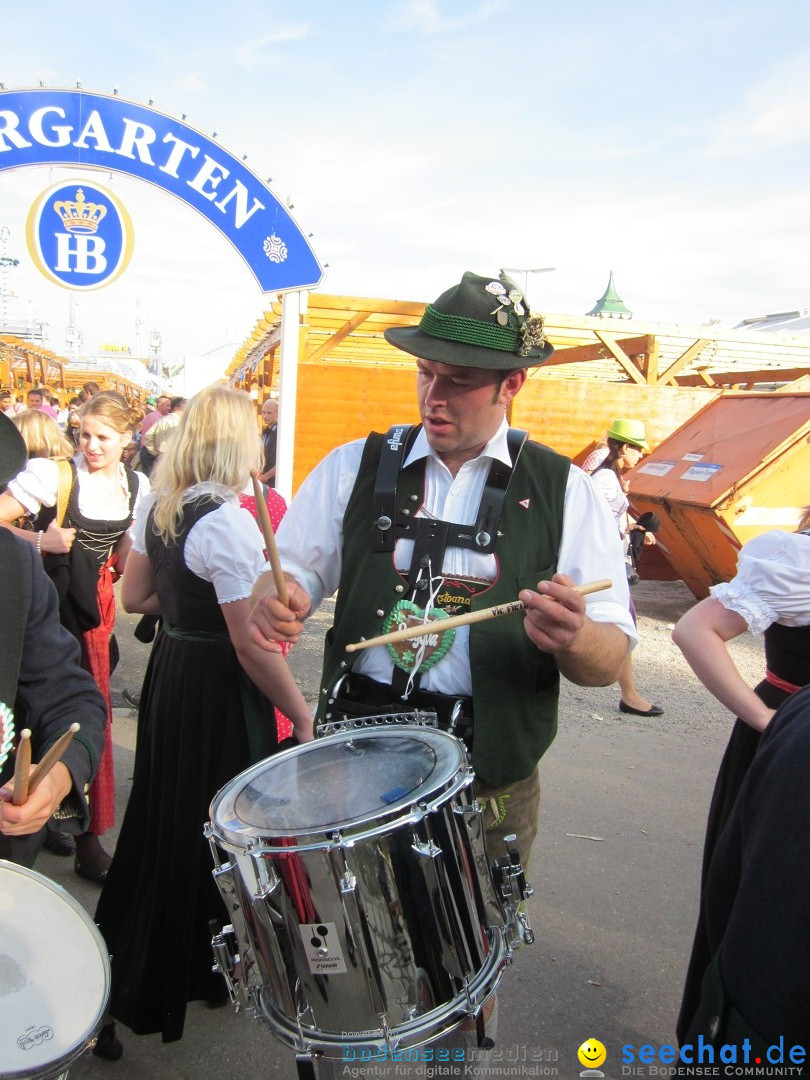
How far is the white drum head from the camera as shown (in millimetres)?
1455

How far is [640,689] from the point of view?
19.3 feet

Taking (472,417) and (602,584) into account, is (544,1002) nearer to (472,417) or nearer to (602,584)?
(602,584)

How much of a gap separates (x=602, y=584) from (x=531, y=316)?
795mm

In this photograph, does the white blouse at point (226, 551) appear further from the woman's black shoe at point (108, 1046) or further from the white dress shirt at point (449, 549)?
the woman's black shoe at point (108, 1046)

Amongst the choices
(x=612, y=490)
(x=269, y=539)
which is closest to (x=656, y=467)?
(x=612, y=490)

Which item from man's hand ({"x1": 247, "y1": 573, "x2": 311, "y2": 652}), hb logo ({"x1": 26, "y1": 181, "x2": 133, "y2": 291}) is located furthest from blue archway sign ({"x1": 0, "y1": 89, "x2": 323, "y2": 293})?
man's hand ({"x1": 247, "y1": 573, "x2": 311, "y2": 652})

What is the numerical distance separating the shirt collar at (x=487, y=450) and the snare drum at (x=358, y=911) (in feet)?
2.60

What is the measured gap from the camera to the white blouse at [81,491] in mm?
3432

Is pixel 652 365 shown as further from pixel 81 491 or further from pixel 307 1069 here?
pixel 307 1069

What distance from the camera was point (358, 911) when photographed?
1.41m

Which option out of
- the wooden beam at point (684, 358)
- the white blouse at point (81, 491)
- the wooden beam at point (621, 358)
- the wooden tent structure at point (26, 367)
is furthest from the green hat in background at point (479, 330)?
the wooden tent structure at point (26, 367)

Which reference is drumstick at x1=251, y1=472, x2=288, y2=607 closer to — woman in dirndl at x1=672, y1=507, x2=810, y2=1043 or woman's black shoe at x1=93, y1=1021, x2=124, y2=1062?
woman in dirndl at x1=672, y1=507, x2=810, y2=1043

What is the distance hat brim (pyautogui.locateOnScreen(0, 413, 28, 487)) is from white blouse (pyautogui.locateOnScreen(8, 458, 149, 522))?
5.38 ft

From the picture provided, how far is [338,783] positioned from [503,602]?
580 mm
